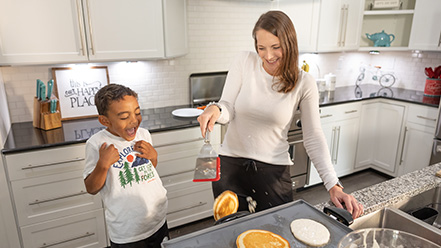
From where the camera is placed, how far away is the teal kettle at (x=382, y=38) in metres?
3.41

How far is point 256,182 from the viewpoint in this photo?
1.43 meters

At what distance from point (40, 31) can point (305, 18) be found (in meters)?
2.30

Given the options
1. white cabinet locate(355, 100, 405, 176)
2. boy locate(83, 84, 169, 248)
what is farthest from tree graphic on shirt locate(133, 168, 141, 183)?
white cabinet locate(355, 100, 405, 176)

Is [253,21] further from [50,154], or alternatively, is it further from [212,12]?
[50,154]

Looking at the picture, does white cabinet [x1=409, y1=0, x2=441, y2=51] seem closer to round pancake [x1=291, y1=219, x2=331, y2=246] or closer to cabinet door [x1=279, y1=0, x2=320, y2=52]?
cabinet door [x1=279, y1=0, x2=320, y2=52]

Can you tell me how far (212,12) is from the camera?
2.85 meters

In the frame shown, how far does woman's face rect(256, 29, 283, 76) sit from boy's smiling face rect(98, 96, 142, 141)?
568 mm

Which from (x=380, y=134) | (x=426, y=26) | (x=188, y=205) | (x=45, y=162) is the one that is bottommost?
(x=188, y=205)

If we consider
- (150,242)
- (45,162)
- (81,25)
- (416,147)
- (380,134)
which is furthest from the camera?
(380,134)

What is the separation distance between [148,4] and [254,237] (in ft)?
6.26

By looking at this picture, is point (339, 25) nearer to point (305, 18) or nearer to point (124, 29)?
point (305, 18)

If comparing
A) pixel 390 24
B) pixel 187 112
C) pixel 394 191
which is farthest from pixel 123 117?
pixel 390 24

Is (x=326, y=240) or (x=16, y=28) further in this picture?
(x=16, y=28)

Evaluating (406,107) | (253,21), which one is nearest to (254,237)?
(253,21)
